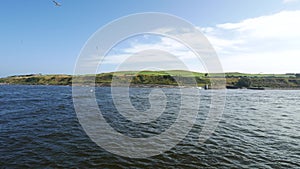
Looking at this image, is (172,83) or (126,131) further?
(172,83)

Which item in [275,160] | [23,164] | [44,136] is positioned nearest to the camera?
[23,164]

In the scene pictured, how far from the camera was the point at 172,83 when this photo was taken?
Result: 427 ft

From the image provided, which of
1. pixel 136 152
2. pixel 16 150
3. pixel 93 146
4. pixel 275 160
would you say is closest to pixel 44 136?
pixel 16 150

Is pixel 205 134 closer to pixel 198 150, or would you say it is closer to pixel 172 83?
pixel 198 150

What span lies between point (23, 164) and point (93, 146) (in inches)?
182

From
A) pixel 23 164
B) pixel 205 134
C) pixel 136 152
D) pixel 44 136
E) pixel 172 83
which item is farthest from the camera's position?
pixel 172 83

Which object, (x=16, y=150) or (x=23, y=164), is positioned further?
(x=16, y=150)

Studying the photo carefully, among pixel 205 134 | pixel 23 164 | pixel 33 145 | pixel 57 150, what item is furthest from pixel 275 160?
pixel 33 145

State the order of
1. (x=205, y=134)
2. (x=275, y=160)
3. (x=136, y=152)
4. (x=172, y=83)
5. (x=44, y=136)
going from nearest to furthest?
1. (x=275, y=160)
2. (x=136, y=152)
3. (x=44, y=136)
4. (x=205, y=134)
5. (x=172, y=83)

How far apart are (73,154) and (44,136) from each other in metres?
5.65

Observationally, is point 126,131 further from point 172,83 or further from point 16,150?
point 172,83

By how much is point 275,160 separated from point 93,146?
12.7 metres

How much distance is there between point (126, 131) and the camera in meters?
20.1

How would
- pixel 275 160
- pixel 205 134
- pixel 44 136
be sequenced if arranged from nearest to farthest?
pixel 275 160
pixel 44 136
pixel 205 134
